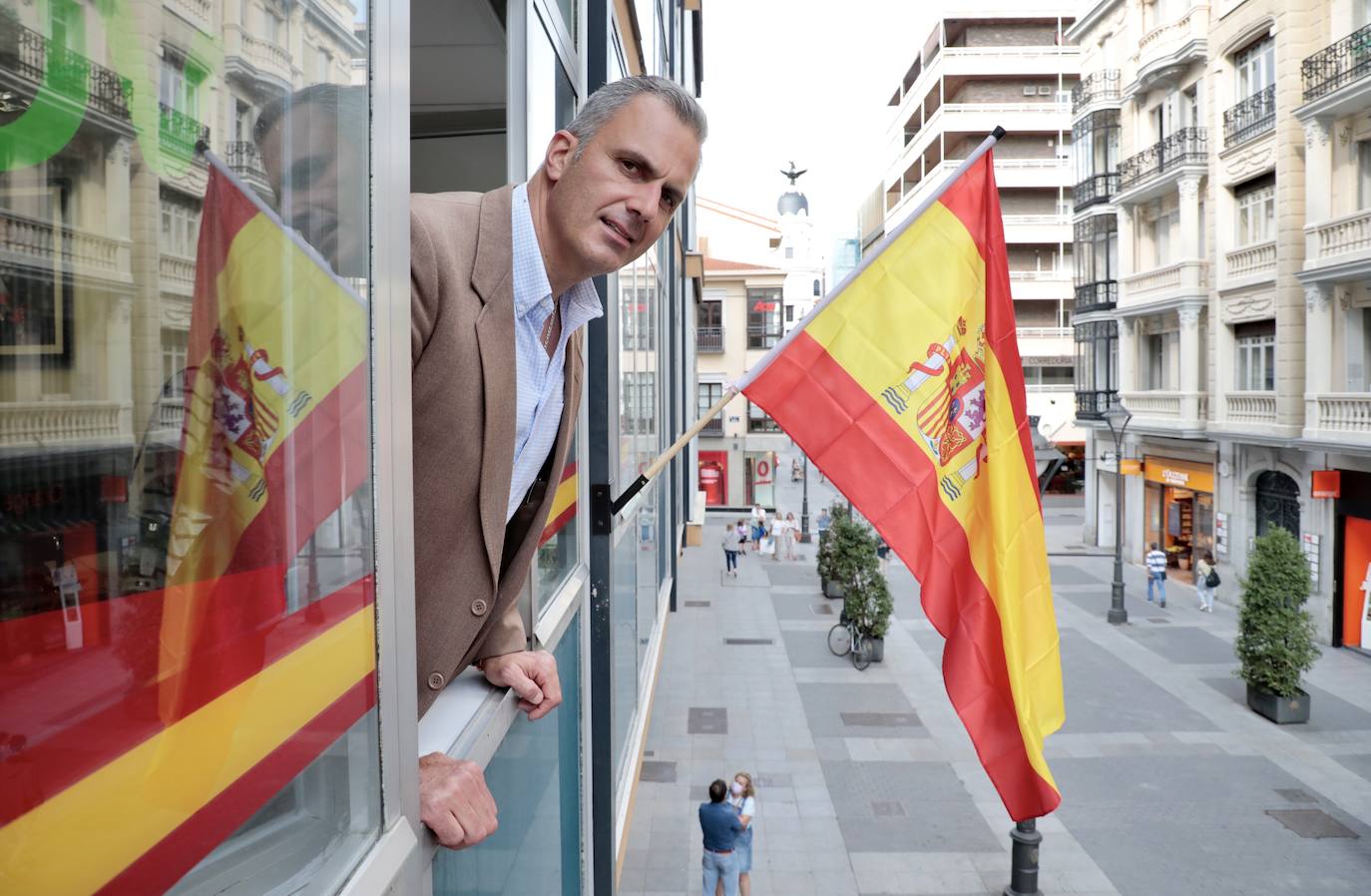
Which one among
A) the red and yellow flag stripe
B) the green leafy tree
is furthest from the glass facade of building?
the green leafy tree

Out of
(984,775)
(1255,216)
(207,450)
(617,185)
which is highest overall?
(1255,216)

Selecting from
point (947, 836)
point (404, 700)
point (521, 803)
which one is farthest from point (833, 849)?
point (404, 700)

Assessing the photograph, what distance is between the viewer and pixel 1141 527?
3189 centimetres

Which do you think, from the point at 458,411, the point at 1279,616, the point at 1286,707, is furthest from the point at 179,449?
the point at 1286,707

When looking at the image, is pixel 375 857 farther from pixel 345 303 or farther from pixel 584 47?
pixel 584 47

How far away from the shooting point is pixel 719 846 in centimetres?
1025

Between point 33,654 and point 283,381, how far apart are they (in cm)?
63

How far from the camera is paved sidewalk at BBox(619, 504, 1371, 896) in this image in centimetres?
1149

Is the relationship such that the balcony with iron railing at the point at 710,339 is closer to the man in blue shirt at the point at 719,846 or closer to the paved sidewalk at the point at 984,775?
the paved sidewalk at the point at 984,775

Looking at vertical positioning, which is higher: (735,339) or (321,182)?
(735,339)

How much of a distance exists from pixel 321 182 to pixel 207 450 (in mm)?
606

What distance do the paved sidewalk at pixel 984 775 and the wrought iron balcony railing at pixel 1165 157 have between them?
40.4 feet

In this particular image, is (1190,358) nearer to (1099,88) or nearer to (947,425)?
(1099,88)

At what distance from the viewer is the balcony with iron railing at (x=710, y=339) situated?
4647 cm
